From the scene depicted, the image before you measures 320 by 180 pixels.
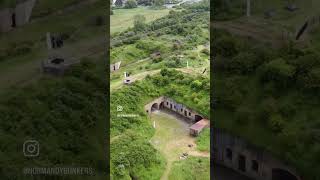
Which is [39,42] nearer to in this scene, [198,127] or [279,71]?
[198,127]

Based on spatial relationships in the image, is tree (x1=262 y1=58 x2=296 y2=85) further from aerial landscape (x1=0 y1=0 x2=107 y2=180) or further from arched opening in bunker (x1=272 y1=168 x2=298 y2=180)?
aerial landscape (x1=0 y1=0 x2=107 y2=180)

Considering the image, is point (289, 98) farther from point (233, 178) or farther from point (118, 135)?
point (118, 135)

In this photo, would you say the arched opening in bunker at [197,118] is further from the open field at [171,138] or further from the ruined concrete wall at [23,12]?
the ruined concrete wall at [23,12]

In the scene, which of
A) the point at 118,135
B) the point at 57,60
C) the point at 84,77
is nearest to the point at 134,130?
the point at 118,135

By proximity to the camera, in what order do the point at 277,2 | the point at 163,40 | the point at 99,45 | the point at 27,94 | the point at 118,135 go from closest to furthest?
the point at 27,94 → the point at 118,135 → the point at 99,45 → the point at 277,2 → the point at 163,40

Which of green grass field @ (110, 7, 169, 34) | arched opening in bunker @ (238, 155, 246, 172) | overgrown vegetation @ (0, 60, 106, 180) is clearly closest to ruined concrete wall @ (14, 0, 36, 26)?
overgrown vegetation @ (0, 60, 106, 180)
